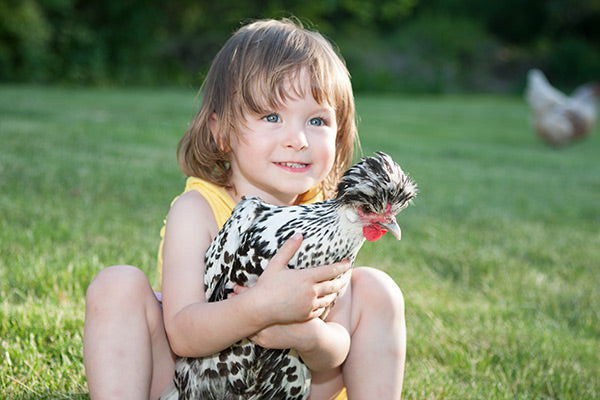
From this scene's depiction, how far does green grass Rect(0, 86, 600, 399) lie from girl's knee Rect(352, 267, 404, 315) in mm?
471

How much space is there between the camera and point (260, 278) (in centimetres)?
150

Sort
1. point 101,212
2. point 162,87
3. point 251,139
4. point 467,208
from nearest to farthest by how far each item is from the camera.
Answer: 1. point 251,139
2. point 101,212
3. point 467,208
4. point 162,87

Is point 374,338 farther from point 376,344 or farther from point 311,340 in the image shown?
point 311,340

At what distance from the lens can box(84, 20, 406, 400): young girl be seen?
1.54 m

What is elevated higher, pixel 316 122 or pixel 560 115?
pixel 316 122

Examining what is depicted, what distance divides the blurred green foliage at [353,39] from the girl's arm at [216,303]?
16009 mm

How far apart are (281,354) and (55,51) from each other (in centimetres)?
1780

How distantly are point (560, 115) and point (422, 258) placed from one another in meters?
9.73

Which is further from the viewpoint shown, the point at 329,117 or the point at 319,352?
the point at 329,117

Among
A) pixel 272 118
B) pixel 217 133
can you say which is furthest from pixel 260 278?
pixel 217 133

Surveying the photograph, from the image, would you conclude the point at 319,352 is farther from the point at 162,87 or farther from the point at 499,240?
the point at 162,87

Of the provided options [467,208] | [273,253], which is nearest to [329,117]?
[273,253]

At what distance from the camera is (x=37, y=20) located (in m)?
15.8

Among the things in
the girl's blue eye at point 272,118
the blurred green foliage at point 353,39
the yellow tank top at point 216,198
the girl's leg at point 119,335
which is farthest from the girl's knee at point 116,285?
the blurred green foliage at point 353,39
